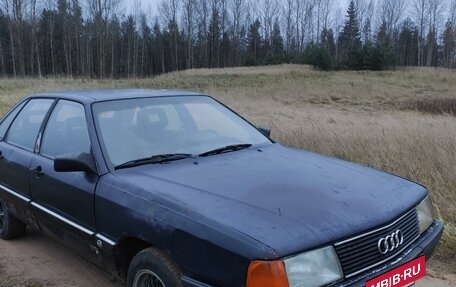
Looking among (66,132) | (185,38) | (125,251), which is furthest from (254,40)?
(125,251)

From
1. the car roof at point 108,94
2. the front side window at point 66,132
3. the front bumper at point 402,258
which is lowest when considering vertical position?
the front bumper at point 402,258

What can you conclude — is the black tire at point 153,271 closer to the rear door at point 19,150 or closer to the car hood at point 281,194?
the car hood at point 281,194

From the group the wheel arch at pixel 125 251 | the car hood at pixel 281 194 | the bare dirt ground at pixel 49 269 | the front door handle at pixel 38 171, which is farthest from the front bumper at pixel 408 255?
the front door handle at pixel 38 171

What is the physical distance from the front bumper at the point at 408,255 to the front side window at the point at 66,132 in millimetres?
1946

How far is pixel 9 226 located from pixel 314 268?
11.2 ft

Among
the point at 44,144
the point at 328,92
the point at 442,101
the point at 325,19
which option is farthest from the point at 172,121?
the point at 325,19

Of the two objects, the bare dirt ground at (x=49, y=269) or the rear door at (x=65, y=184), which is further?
the bare dirt ground at (x=49, y=269)

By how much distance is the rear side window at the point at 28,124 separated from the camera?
4.04 metres

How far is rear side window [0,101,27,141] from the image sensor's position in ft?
14.8

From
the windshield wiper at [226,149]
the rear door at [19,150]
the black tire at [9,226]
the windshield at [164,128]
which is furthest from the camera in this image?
the black tire at [9,226]

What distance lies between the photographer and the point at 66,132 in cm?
365

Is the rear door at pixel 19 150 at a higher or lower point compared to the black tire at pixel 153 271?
higher

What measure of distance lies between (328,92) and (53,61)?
5388 cm

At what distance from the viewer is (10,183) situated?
13.6 ft
